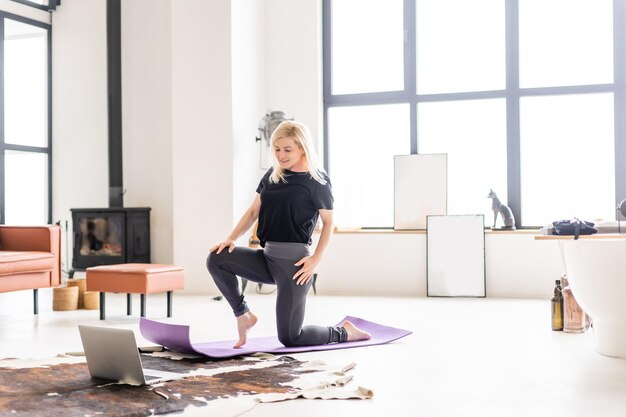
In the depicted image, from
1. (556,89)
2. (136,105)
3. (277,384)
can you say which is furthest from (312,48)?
(277,384)

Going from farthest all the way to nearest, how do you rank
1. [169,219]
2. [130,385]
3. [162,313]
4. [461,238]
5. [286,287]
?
[169,219]
[461,238]
[162,313]
[286,287]
[130,385]

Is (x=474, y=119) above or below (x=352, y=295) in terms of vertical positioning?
above

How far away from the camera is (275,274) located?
13.4 feet

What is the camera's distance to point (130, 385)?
3236 millimetres

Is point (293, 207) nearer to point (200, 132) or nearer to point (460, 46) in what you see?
point (200, 132)

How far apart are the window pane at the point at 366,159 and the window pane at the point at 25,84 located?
3409mm

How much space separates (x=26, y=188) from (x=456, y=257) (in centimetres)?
485

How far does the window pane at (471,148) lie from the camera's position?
8039 mm

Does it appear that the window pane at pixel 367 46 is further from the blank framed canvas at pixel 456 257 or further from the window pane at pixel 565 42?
the blank framed canvas at pixel 456 257

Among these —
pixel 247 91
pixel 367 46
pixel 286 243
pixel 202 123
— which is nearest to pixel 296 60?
pixel 247 91

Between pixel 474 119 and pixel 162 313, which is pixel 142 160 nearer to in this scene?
pixel 162 313

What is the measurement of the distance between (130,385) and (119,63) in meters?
5.99

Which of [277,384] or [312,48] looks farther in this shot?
[312,48]

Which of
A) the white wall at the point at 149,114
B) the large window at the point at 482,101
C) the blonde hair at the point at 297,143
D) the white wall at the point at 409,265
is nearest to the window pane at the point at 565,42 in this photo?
the large window at the point at 482,101
